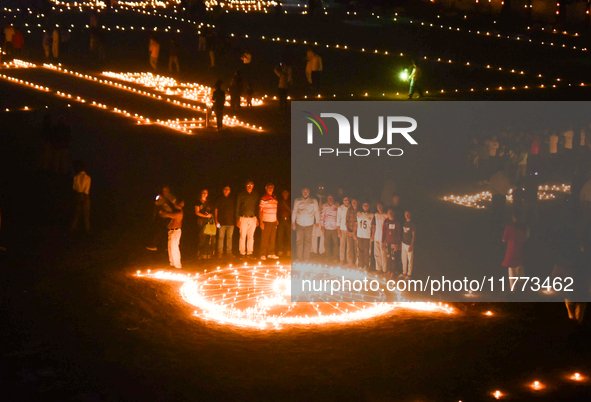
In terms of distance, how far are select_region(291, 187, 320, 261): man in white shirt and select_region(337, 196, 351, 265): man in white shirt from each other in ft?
1.63

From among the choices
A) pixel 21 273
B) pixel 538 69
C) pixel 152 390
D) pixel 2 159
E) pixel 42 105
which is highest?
pixel 538 69

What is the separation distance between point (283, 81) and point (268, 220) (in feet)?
31.3

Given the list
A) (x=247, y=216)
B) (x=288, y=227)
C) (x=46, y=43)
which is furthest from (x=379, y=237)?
(x=46, y=43)

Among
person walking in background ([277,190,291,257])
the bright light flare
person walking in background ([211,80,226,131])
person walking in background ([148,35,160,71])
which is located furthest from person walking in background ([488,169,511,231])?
person walking in background ([148,35,160,71])

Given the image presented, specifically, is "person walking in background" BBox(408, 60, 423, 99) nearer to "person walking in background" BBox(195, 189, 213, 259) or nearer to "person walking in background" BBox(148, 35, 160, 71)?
"person walking in background" BBox(195, 189, 213, 259)

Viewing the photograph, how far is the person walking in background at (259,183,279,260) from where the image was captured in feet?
46.2

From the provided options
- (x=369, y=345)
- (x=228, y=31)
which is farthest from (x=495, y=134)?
(x=228, y=31)

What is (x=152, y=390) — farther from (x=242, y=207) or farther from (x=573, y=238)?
(x=573, y=238)

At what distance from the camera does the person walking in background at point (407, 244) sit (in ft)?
41.4

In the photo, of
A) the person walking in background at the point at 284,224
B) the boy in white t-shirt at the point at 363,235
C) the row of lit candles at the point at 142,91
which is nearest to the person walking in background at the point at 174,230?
the person walking in background at the point at 284,224

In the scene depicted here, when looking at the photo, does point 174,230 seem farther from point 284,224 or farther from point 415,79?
point 415,79

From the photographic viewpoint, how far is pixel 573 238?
11.3 m

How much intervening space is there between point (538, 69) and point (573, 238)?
17.6 metres

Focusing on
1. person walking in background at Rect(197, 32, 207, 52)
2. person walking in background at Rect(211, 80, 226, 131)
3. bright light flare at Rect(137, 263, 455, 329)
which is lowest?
bright light flare at Rect(137, 263, 455, 329)
